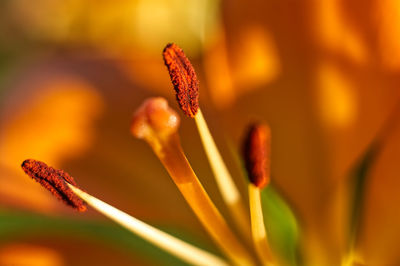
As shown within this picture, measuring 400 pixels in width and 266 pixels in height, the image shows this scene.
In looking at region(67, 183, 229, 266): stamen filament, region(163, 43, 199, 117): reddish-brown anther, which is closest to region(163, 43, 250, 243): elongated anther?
region(163, 43, 199, 117): reddish-brown anther

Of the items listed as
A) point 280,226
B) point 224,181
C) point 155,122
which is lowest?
point 280,226

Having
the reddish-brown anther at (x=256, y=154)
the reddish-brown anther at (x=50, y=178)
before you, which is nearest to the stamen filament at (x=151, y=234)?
the reddish-brown anther at (x=50, y=178)

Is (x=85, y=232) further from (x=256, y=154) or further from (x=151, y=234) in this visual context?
(x=256, y=154)

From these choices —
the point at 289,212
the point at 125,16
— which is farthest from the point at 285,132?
the point at 125,16

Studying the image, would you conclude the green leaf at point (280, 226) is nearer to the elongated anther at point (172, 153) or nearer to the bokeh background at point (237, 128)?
the bokeh background at point (237, 128)

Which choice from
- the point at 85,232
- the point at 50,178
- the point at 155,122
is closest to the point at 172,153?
the point at 155,122

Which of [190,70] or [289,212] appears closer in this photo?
[190,70]

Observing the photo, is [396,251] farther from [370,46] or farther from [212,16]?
[212,16]
